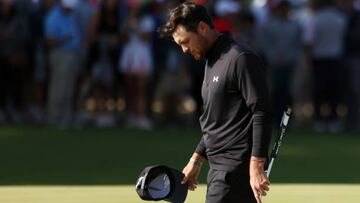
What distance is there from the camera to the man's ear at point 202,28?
647 centimetres

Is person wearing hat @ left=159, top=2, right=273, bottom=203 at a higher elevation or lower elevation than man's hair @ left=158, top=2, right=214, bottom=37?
lower

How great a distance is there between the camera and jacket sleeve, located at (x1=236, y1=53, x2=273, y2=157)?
6254 millimetres

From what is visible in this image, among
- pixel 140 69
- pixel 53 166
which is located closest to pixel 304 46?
pixel 140 69

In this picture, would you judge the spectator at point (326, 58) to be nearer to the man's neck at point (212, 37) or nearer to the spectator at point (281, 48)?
the spectator at point (281, 48)

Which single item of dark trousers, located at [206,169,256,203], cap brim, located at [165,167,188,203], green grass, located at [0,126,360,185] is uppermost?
dark trousers, located at [206,169,256,203]

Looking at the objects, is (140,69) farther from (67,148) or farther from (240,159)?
(240,159)

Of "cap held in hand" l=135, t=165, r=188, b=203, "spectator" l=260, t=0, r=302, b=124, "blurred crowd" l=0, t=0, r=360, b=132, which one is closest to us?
"cap held in hand" l=135, t=165, r=188, b=203

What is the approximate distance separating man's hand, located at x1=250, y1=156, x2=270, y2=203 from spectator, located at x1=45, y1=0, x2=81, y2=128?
12165 mm

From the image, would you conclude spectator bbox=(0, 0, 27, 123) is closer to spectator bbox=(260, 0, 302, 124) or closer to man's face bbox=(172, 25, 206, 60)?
spectator bbox=(260, 0, 302, 124)

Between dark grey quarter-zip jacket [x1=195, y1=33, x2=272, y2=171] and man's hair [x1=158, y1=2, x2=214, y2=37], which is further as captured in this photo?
man's hair [x1=158, y1=2, x2=214, y2=37]

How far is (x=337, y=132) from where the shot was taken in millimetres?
18438

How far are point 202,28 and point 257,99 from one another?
590 millimetres

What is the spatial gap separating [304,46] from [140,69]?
3.00 metres

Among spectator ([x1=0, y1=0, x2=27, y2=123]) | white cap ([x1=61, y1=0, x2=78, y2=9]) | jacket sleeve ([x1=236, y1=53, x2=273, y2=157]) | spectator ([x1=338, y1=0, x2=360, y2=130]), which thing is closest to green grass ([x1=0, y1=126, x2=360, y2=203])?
spectator ([x1=338, y1=0, x2=360, y2=130])
